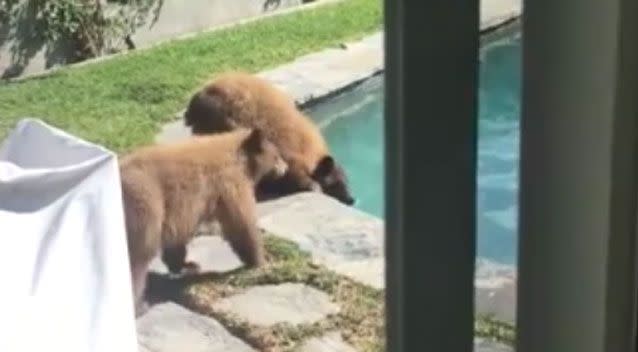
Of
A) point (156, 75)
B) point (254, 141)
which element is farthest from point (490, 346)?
point (156, 75)

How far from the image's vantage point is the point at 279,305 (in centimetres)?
197

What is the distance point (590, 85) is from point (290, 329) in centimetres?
138

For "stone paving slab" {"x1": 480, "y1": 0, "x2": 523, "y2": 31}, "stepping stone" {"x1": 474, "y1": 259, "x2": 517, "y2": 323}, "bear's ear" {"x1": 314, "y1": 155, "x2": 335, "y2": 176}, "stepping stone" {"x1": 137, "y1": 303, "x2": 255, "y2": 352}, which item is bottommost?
"stepping stone" {"x1": 137, "y1": 303, "x2": 255, "y2": 352}

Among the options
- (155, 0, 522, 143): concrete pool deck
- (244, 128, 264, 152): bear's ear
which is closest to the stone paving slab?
(244, 128, 264, 152): bear's ear

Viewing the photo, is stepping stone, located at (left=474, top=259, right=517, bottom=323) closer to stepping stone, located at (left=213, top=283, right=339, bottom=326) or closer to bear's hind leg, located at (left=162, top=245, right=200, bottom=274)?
A: stepping stone, located at (left=213, top=283, right=339, bottom=326)

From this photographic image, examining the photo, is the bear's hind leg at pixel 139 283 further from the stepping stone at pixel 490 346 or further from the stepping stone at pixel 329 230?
the stepping stone at pixel 490 346

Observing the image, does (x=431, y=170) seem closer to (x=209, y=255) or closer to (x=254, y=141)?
A: (x=209, y=255)

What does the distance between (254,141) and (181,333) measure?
460 mm

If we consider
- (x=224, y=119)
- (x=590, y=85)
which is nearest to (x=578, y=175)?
(x=590, y=85)

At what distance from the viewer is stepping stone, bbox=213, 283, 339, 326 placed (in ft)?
6.33

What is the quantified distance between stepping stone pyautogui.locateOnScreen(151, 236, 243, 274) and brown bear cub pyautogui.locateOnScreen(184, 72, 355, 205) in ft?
0.45

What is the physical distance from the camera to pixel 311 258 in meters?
2.08

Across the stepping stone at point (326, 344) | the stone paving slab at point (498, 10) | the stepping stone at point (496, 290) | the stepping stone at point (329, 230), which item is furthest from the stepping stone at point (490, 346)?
the stepping stone at point (329, 230)

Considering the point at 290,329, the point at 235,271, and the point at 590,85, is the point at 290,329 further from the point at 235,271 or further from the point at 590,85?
the point at 590,85
